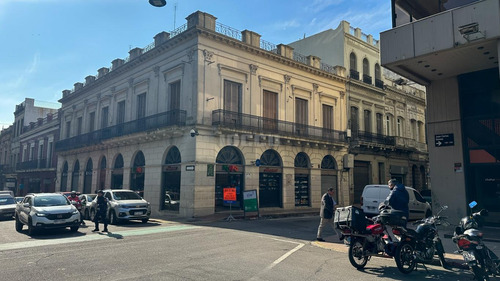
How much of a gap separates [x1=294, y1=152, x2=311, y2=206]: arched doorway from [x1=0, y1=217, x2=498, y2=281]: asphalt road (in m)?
11.7

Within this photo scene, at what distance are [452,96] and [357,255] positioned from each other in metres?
9.20

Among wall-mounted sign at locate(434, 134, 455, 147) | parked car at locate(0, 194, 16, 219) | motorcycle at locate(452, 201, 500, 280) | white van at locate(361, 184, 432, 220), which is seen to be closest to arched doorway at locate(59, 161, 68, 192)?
parked car at locate(0, 194, 16, 219)

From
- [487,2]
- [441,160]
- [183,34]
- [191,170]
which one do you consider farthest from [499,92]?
[183,34]

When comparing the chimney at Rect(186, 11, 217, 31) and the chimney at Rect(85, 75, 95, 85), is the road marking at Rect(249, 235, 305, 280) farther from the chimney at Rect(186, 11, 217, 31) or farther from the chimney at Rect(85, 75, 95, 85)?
the chimney at Rect(85, 75, 95, 85)

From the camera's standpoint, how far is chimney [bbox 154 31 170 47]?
22.2 meters

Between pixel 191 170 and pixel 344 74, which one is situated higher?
pixel 344 74

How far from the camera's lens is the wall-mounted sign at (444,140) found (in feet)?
43.4

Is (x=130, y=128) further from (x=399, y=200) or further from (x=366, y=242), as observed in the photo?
(x=399, y=200)

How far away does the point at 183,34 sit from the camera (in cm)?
2016

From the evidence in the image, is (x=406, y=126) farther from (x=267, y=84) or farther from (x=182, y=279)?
(x=182, y=279)

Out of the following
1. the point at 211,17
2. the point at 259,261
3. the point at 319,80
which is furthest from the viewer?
the point at 319,80

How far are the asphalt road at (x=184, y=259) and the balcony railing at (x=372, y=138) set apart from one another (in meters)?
17.4

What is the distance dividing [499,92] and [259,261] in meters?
10.9

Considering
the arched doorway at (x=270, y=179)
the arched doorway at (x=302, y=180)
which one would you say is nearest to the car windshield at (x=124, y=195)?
the arched doorway at (x=270, y=179)
